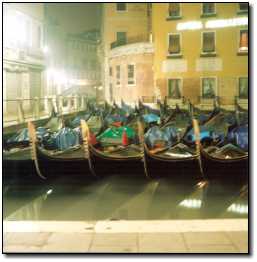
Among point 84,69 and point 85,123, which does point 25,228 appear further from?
point 84,69

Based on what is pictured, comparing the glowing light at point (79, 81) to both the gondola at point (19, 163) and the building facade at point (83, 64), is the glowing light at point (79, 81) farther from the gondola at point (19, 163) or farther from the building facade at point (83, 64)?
the gondola at point (19, 163)

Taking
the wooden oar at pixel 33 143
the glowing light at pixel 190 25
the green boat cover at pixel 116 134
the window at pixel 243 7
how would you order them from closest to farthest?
the window at pixel 243 7 < the glowing light at pixel 190 25 < the wooden oar at pixel 33 143 < the green boat cover at pixel 116 134

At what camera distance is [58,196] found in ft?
15.0

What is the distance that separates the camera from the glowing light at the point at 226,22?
168 inches

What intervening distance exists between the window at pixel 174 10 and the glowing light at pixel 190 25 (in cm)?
11

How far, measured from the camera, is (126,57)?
4.49 m

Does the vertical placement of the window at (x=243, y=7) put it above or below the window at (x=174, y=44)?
above

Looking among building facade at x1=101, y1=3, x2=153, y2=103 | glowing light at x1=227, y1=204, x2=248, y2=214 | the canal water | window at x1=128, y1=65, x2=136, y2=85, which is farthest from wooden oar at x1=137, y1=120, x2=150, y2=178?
glowing light at x1=227, y1=204, x2=248, y2=214

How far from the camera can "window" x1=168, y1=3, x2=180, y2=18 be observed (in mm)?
Answer: 4261

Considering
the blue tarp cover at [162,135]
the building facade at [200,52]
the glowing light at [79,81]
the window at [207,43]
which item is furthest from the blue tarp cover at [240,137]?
the glowing light at [79,81]

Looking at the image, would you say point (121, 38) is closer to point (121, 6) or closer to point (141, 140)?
point (121, 6)

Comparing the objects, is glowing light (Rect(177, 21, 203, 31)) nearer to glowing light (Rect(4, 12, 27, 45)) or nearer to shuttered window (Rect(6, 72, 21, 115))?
glowing light (Rect(4, 12, 27, 45))

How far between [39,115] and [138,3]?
1.44m

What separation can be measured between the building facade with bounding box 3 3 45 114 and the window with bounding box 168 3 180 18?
1.22 metres
